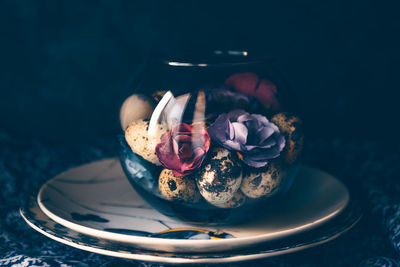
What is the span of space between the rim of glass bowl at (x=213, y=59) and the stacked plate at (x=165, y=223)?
0.72ft

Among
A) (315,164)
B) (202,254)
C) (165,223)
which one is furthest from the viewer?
(315,164)

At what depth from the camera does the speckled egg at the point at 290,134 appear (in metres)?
0.55

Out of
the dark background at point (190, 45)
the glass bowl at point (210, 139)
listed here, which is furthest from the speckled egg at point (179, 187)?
the dark background at point (190, 45)

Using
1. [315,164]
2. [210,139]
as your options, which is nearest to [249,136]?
[210,139]

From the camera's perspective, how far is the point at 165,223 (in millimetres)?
564

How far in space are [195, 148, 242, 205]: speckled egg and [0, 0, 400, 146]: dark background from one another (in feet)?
1.36

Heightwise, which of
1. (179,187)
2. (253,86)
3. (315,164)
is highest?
(253,86)

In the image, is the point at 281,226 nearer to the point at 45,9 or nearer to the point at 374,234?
the point at 374,234

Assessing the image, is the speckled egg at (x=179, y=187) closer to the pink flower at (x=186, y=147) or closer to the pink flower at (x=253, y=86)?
the pink flower at (x=186, y=147)

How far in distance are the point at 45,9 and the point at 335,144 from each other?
28.8 inches

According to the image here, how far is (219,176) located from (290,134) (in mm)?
132

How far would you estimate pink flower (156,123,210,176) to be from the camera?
488 mm

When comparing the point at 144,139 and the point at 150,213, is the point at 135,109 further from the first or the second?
the point at 150,213

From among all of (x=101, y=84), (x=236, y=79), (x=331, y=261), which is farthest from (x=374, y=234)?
(x=101, y=84)
